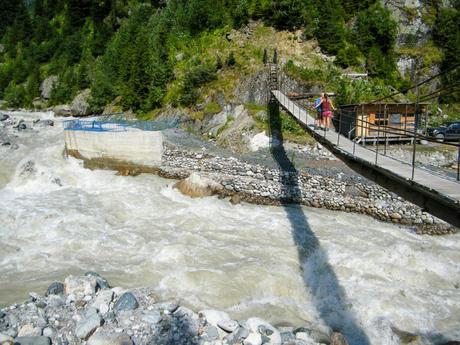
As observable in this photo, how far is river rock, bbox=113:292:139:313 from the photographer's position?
6.99 meters

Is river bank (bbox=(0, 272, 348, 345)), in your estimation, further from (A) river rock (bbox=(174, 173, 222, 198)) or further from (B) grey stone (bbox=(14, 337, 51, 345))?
(A) river rock (bbox=(174, 173, 222, 198))

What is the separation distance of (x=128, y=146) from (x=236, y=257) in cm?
1090

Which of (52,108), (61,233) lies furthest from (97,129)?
(52,108)

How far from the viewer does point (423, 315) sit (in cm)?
798

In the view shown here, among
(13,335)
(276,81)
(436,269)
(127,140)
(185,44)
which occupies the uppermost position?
(185,44)

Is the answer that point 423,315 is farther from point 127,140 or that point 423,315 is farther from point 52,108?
point 52,108

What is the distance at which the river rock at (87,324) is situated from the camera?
621 centimetres

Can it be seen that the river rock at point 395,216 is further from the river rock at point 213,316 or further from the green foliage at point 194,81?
the green foliage at point 194,81

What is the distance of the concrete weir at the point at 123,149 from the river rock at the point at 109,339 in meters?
12.9

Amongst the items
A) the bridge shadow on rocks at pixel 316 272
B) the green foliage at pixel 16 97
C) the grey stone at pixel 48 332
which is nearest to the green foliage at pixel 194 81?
the bridge shadow on rocks at pixel 316 272

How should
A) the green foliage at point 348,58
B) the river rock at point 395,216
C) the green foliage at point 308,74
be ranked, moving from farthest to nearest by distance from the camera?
the green foliage at point 348,58 < the green foliage at point 308,74 < the river rock at point 395,216

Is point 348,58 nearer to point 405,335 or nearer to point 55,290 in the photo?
point 405,335

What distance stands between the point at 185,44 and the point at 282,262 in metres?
26.8

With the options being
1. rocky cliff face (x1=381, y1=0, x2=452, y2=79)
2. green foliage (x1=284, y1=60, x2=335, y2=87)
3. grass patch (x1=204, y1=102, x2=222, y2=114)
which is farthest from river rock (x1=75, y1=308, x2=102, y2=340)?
rocky cliff face (x1=381, y1=0, x2=452, y2=79)
